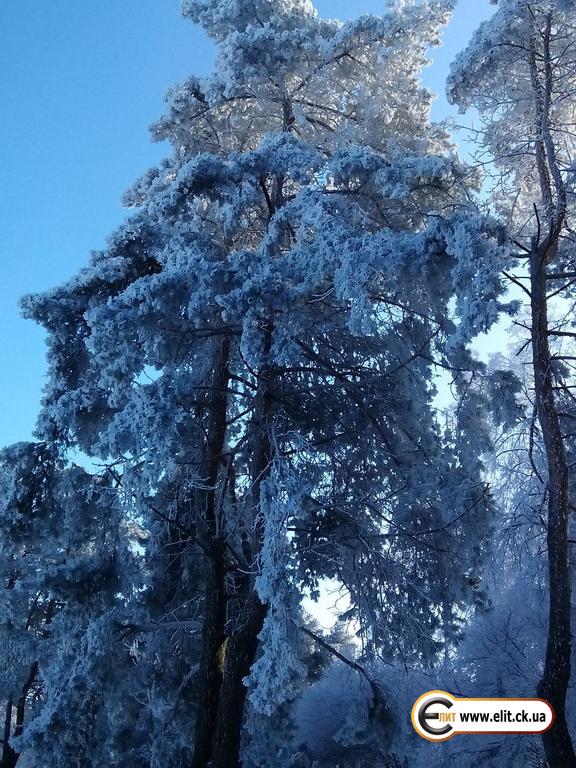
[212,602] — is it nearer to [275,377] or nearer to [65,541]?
[65,541]

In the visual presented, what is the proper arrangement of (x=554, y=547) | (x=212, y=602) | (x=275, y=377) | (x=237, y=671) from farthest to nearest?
(x=275, y=377) < (x=212, y=602) < (x=237, y=671) < (x=554, y=547)

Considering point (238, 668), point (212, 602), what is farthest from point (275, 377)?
point (238, 668)

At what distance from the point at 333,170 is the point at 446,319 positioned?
2.58 metres

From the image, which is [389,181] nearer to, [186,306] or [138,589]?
[186,306]

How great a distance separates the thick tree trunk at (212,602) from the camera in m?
8.81

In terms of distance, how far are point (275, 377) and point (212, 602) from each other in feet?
10.3

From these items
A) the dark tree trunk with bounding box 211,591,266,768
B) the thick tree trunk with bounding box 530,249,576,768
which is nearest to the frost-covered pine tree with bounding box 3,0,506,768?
the dark tree trunk with bounding box 211,591,266,768

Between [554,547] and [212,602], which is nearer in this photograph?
[554,547]

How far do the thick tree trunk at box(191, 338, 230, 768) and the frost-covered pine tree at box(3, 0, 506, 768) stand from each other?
1.4 inches

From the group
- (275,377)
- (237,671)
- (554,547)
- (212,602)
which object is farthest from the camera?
(275,377)

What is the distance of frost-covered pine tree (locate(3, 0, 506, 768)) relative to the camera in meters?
7.84

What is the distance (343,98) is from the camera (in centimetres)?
A: 1184

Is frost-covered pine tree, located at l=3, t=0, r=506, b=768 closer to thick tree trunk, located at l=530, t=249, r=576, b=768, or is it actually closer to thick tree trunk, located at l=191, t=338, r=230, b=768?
thick tree trunk, located at l=191, t=338, r=230, b=768

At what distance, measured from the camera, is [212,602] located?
9375 mm
